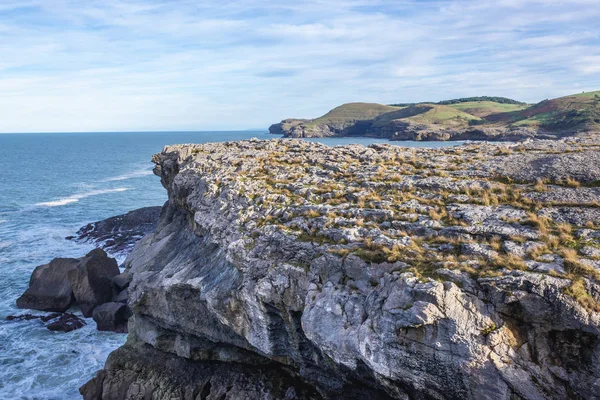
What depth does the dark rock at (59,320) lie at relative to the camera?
106 ft

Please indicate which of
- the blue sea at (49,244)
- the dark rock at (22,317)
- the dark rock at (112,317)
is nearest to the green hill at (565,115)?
the blue sea at (49,244)

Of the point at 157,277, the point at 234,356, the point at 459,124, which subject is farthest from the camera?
the point at 459,124

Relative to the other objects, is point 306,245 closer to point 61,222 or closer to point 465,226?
point 465,226

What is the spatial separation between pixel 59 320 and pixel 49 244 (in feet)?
77.0

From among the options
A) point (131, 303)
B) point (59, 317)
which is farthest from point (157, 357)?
point (59, 317)

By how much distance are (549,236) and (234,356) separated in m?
14.0

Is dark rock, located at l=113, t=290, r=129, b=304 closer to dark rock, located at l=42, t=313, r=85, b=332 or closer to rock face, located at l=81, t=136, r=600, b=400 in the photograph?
dark rock, located at l=42, t=313, r=85, b=332

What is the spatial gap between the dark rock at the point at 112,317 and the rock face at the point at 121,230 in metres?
18.4

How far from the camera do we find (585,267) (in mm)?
11992

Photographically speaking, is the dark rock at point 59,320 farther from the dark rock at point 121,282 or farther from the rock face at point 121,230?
the rock face at point 121,230

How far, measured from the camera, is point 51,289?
35.7m

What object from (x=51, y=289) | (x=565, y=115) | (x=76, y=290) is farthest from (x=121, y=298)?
(x=565, y=115)

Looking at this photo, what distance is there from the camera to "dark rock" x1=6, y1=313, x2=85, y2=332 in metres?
32.3

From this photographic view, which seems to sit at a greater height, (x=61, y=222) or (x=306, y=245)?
(x=306, y=245)
